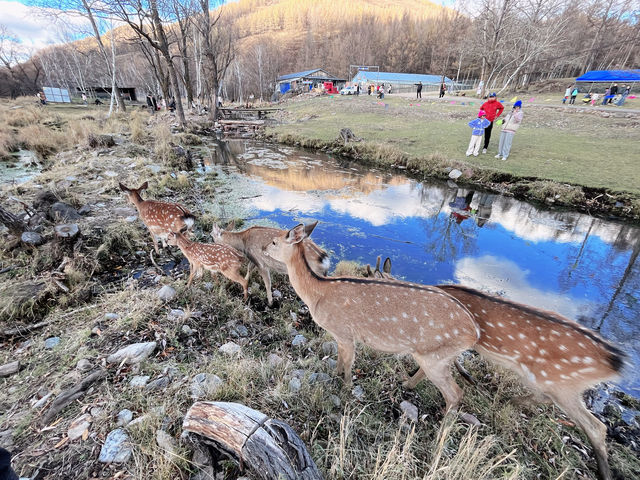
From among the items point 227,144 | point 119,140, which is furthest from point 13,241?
point 227,144

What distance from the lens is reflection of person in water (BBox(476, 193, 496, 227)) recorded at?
873 centimetres

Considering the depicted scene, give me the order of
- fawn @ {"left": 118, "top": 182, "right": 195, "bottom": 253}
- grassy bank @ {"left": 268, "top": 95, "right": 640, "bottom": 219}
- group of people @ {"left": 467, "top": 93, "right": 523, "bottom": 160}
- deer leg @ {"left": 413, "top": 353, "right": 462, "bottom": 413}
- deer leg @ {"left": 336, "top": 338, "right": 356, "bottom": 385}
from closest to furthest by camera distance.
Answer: deer leg @ {"left": 413, "top": 353, "right": 462, "bottom": 413}, deer leg @ {"left": 336, "top": 338, "right": 356, "bottom": 385}, fawn @ {"left": 118, "top": 182, "right": 195, "bottom": 253}, grassy bank @ {"left": 268, "top": 95, "right": 640, "bottom": 219}, group of people @ {"left": 467, "top": 93, "right": 523, "bottom": 160}

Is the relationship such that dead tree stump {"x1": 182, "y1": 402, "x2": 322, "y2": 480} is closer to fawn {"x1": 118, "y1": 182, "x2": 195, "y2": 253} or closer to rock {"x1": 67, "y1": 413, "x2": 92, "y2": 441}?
rock {"x1": 67, "y1": 413, "x2": 92, "y2": 441}

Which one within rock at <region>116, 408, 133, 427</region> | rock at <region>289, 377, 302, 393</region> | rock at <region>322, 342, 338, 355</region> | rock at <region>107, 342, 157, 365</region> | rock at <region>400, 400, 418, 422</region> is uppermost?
rock at <region>116, 408, 133, 427</region>

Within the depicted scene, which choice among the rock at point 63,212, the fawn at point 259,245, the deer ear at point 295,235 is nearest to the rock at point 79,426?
the deer ear at point 295,235

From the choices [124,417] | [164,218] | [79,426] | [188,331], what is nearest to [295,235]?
[188,331]

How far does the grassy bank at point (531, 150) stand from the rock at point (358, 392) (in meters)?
10.0

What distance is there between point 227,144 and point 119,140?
255 inches

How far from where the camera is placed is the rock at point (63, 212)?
6.25m

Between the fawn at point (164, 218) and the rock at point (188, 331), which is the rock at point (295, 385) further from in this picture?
the fawn at point (164, 218)

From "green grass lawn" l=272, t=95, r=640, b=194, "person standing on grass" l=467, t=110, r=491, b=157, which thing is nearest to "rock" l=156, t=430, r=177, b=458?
"green grass lawn" l=272, t=95, r=640, b=194

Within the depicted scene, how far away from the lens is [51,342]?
3553 millimetres

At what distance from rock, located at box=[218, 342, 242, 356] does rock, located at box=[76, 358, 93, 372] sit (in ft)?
4.40

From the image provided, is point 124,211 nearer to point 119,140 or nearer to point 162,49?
point 119,140
